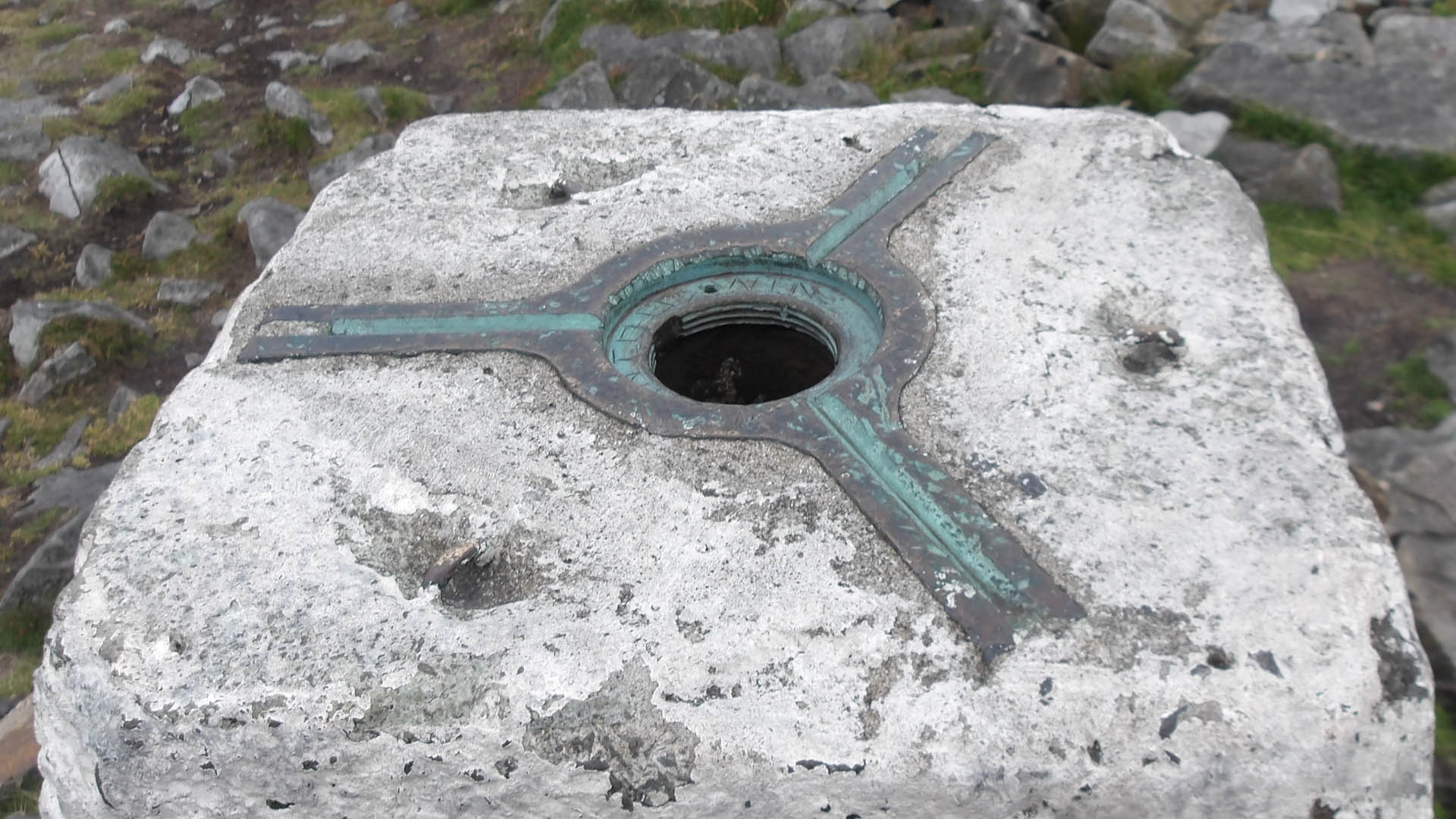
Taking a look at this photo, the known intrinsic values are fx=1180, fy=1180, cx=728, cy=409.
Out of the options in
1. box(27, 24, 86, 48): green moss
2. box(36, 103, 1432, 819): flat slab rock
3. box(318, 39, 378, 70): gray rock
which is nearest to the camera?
box(36, 103, 1432, 819): flat slab rock

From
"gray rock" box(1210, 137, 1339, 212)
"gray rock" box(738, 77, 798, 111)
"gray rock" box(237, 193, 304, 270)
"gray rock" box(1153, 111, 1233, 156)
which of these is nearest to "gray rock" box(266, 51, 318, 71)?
"gray rock" box(237, 193, 304, 270)

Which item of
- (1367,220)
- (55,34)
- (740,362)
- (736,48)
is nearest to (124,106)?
(55,34)

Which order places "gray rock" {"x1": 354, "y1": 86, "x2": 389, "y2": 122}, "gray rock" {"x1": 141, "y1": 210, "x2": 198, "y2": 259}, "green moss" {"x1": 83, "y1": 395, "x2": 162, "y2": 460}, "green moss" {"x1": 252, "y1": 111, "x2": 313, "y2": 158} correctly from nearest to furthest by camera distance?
"green moss" {"x1": 83, "y1": 395, "x2": 162, "y2": 460} → "gray rock" {"x1": 141, "y1": 210, "x2": 198, "y2": 259} → "green moss" {"x1": 252, "y1": 111, "x2": 313, "y2": 158} → "gray rock" {"x1": 354, "y1": 86, "x2": 389, "y2": 122}

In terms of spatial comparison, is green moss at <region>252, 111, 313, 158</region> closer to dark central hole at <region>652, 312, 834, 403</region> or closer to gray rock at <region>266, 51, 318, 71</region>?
gray rock at <region>266, 51, 318, 71</region>

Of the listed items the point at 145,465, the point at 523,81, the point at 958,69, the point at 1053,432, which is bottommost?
the point at 523,81

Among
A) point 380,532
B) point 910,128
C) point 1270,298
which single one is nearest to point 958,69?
point 910,128

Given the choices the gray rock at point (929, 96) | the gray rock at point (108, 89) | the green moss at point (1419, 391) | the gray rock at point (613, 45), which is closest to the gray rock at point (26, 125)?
the gray rock at point (108, 89)

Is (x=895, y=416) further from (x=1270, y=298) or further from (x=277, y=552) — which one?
(x=277, y=552)

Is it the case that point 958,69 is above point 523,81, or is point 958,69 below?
above
